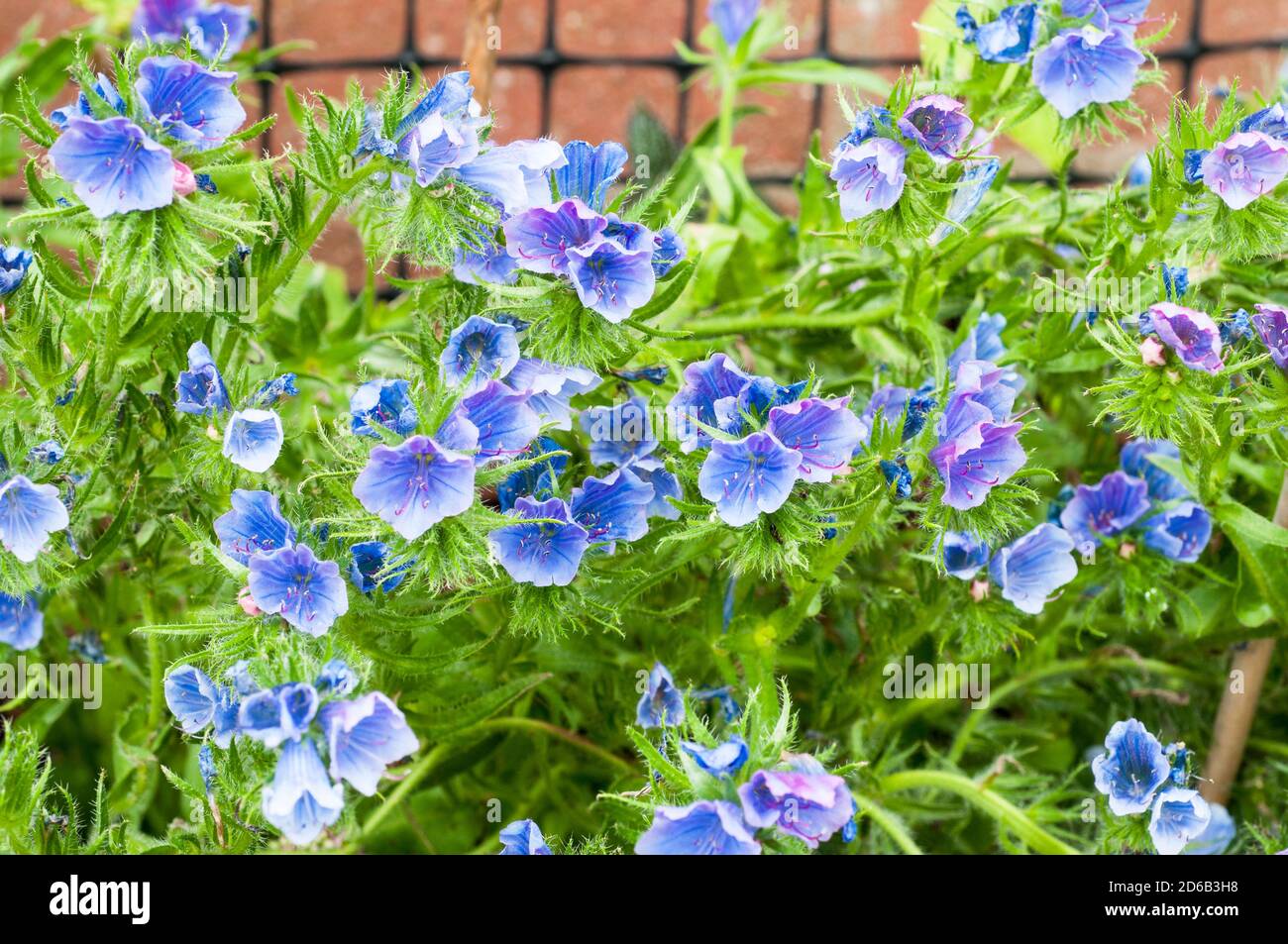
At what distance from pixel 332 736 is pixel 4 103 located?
0.99 meters

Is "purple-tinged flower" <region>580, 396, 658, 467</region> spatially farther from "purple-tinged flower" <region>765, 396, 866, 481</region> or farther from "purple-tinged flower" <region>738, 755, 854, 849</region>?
"purple-tinged flower" <region>738, 755, 854, 849</region>

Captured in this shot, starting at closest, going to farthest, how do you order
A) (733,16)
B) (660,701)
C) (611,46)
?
(660,701), (733,16), (611,46)

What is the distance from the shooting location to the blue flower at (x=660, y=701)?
89cm

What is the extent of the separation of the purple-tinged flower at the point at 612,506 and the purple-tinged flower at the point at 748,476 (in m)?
0.07

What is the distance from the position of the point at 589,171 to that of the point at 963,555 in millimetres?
314

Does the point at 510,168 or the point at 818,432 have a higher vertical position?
the point at 510,168

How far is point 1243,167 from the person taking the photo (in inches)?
34.0

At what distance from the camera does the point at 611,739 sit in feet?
3.36

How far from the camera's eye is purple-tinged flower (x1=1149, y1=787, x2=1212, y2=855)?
2.79ft

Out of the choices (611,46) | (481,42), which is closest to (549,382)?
(481,42)

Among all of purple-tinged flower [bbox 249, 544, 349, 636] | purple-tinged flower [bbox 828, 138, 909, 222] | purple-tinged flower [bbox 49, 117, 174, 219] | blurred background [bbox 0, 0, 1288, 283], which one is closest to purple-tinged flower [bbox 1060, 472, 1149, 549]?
purple-tinged flower [bbox 828, 138, 909, 222]

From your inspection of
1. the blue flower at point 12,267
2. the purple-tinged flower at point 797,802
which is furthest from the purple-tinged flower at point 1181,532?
the blue flower at point 12,267

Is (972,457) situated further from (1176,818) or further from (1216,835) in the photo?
(1216,835)
